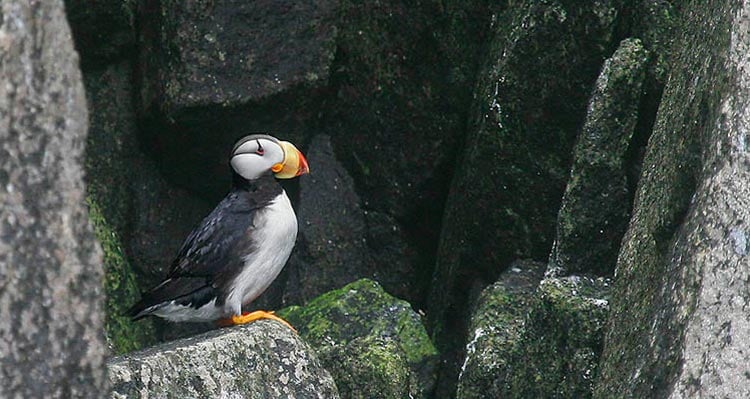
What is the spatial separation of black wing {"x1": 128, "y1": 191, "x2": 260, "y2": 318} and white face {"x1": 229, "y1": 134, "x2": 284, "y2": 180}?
0.23 metres

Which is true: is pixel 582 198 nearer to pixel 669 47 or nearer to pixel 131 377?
pixel 669 47

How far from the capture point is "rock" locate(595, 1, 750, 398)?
2609 mm

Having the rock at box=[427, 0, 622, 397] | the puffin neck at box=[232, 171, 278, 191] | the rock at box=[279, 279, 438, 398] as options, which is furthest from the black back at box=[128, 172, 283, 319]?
the rock at box=[427, 0, 622, 397]

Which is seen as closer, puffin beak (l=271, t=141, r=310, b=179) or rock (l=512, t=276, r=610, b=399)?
rock (l=512, t=276, r=610, b=399)

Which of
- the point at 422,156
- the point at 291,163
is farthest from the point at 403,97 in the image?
the point at 291,163

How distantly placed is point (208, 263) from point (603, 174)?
144cm

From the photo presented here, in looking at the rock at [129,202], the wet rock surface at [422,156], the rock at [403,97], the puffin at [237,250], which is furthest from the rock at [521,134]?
the rock at [129,202]

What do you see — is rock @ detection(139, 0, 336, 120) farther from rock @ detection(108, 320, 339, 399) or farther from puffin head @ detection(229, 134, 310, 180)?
rock @ detection(108, 320, 339, 399)

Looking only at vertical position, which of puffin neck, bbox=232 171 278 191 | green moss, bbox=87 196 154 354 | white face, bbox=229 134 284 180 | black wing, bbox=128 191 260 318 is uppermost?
white face, bbox=229 134 284 180

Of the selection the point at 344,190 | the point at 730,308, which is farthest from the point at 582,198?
the point at 730,308

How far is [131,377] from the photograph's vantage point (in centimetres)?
330

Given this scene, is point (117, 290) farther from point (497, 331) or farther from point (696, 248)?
point (696, 248)

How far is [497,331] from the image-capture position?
491 cm

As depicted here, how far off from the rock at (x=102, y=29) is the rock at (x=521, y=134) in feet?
4.91
